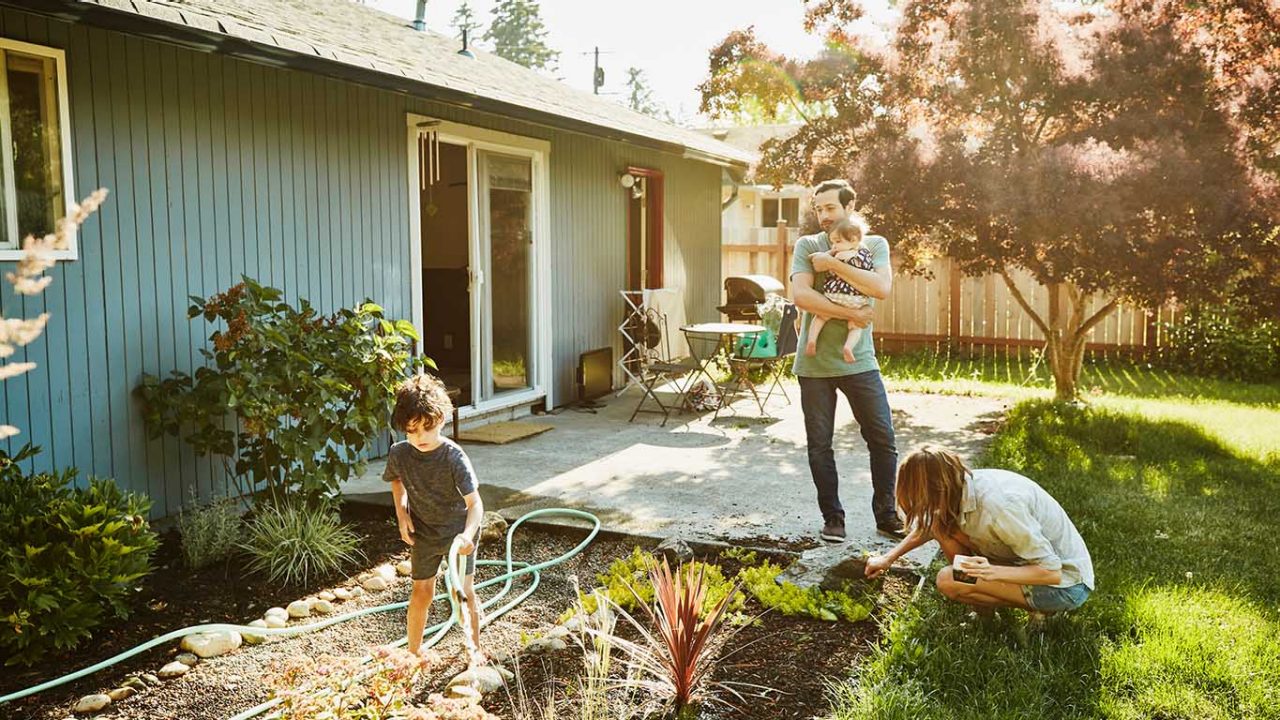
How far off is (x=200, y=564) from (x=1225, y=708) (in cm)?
398

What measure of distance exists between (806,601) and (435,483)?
4.90 feet

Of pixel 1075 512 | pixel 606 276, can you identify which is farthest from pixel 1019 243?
pixel 606 276

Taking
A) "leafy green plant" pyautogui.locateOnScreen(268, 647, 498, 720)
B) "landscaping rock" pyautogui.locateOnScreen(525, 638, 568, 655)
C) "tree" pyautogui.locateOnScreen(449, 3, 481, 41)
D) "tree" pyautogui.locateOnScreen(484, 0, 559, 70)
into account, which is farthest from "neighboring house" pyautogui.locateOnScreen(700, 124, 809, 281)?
"tree" pyautogui.locateOnScreen(449, 3, 481, 41)

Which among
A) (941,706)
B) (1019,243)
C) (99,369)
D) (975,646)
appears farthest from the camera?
(1019,243)

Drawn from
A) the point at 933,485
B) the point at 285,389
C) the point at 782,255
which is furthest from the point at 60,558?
the point at 782,255

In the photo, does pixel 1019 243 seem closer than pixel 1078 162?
No

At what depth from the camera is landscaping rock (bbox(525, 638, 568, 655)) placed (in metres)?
3.46

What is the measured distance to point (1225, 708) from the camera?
2973 mm

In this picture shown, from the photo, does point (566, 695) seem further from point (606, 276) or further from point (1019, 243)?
point (606, 276)

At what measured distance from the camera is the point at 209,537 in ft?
14.8

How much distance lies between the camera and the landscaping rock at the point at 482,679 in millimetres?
3090

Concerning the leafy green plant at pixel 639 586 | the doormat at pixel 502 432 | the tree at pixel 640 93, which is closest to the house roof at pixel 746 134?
the doormat at pixel 502 432

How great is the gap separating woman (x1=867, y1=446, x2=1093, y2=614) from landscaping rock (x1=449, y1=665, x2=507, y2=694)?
4.78 ft

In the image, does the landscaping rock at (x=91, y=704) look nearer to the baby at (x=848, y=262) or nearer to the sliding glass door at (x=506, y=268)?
the baby at (x=848, y=262)
